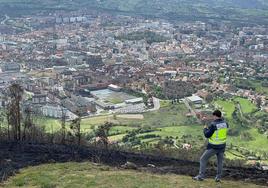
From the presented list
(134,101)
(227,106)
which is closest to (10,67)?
(134,101)

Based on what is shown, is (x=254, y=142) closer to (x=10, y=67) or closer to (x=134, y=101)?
(x=134, y=101)

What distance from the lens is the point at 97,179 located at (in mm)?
12273

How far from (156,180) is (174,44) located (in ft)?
275

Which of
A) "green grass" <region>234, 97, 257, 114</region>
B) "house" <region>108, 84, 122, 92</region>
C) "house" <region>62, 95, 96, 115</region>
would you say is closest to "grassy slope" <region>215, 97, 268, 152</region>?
"green grass" <region>234, 97, 257, 114</region>

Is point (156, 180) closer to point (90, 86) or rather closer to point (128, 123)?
point (128, 123)

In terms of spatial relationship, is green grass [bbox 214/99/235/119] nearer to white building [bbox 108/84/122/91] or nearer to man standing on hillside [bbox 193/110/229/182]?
white building [bbox 108/84/122/91]

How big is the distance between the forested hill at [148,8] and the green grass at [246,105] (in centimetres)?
7474

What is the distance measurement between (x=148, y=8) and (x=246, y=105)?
93857 mm

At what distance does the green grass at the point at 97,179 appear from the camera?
11852mm

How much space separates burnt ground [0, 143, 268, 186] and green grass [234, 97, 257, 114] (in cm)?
3396

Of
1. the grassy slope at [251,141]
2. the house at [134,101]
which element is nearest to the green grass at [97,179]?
the grassy slope at [251,141]

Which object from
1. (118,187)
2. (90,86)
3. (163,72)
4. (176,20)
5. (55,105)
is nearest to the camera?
(118,187)

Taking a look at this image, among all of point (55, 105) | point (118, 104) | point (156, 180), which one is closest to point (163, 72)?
point (118, 104)

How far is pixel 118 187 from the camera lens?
453 inches
